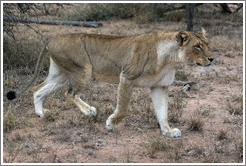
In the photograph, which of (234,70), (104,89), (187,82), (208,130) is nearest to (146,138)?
(208,130)

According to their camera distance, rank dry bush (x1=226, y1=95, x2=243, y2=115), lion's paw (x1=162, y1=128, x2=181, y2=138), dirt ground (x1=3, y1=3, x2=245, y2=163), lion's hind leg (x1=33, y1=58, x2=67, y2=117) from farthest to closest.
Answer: dry bush (x1=226, y1=95, x2=243, y2=115) → lion's hind leg (x1=33, y1=58, x2=67, y2=117) → lion's paw (x1=162, y1=128, x2=181, y2=138) → dirt ground (x1=3, y1=3, x2=245, y2=163)

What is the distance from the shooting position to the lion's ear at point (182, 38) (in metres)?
4.33

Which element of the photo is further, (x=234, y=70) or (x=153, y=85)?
(x=234, y=70)

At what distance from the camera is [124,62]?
4.63m

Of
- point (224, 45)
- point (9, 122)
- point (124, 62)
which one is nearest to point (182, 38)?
point (124, 62)

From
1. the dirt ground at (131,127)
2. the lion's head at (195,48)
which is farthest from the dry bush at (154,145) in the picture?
the lion's head at (195,48)

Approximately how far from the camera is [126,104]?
14.7ft

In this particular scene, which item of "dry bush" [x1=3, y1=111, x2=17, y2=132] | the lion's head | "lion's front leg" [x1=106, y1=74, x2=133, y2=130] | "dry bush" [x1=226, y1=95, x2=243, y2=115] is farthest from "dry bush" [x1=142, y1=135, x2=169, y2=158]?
"dry bush" [x1=226, y1=95, x2=243, y2=115]

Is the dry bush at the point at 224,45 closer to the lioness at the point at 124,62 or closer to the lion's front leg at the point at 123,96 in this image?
the lioness at the point at 124,62

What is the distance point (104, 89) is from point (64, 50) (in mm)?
1534

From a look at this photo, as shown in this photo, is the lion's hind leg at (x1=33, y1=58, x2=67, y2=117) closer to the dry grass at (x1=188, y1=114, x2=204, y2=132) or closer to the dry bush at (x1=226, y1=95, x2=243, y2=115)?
the dry grass at (x1=188, y1=114, x2=204, y2=132)

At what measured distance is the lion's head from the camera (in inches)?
169

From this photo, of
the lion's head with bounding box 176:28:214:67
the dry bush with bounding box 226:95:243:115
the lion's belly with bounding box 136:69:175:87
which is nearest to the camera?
the lion's head with bounding box 176:28:214:67

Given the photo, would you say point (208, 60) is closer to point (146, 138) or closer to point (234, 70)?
point (146, 138)
